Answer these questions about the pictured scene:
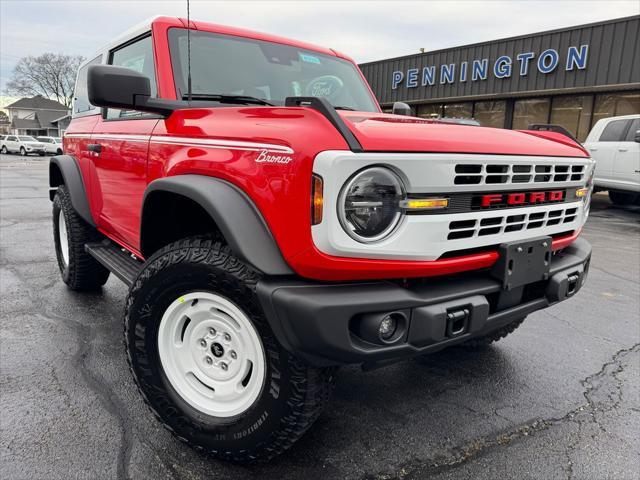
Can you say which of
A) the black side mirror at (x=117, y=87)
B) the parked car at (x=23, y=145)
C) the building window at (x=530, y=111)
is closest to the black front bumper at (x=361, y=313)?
the black side mirror at (x=117, y=87)

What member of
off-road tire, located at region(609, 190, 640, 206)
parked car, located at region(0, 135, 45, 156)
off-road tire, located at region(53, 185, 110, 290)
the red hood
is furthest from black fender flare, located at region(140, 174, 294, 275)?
parked car, located at region(0, 135, 45, 156)

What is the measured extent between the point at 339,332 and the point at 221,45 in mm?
1994

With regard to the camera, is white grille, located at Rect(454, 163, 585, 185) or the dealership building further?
the dealership building

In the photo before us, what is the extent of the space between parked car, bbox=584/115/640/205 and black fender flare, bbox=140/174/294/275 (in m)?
9.22

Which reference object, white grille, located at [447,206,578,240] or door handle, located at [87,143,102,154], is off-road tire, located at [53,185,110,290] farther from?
white grille, located at [447,206,578,240]

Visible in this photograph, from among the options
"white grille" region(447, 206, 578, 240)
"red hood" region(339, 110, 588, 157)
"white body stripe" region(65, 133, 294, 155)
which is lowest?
"white grille" region(447, 206, 578, 240)

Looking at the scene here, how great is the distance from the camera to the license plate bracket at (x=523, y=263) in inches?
77.2

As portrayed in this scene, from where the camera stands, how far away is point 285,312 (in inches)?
62.9

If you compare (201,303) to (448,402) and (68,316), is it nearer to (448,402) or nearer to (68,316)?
(448,402)

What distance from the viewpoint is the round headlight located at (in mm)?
1639

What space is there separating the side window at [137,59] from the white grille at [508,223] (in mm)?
1810

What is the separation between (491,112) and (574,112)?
2.67 m

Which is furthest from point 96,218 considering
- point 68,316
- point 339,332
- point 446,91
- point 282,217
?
point 446,91

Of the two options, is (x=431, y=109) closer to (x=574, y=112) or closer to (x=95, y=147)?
(x=574, y=112)
